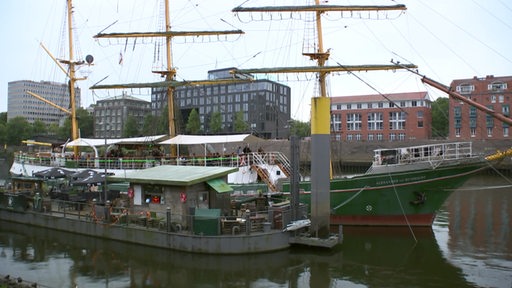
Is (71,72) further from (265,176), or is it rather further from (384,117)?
(384,117)

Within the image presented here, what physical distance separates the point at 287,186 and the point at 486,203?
1797 cm

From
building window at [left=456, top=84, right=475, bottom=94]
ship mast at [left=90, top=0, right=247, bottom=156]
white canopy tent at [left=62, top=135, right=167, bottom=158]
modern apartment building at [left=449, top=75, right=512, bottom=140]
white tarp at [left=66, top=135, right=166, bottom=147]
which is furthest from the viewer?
building window at [left=456, top=84, right=475, bottom=94]

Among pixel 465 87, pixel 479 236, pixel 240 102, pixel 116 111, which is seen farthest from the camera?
pixel 116 111

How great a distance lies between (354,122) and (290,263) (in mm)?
78406

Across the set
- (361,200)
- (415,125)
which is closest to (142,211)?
(361,200)

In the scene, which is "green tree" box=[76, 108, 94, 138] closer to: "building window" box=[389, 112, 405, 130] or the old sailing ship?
"building window" box=[389, 112, 405, 130]

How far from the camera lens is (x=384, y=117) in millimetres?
88500

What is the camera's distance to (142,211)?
2120 centimetres

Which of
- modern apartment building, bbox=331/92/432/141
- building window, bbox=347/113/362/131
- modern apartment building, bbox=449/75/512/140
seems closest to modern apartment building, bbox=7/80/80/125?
modern apartment building, bbox=331/92/432/141

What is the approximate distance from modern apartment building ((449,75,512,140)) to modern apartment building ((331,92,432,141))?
6.86m

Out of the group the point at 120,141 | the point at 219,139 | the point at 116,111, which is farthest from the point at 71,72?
the point at 116,111

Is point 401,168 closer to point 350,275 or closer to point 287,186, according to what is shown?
point 287,186

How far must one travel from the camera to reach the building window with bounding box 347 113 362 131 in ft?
301

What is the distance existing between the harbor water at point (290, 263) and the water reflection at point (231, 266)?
0.03 meters
